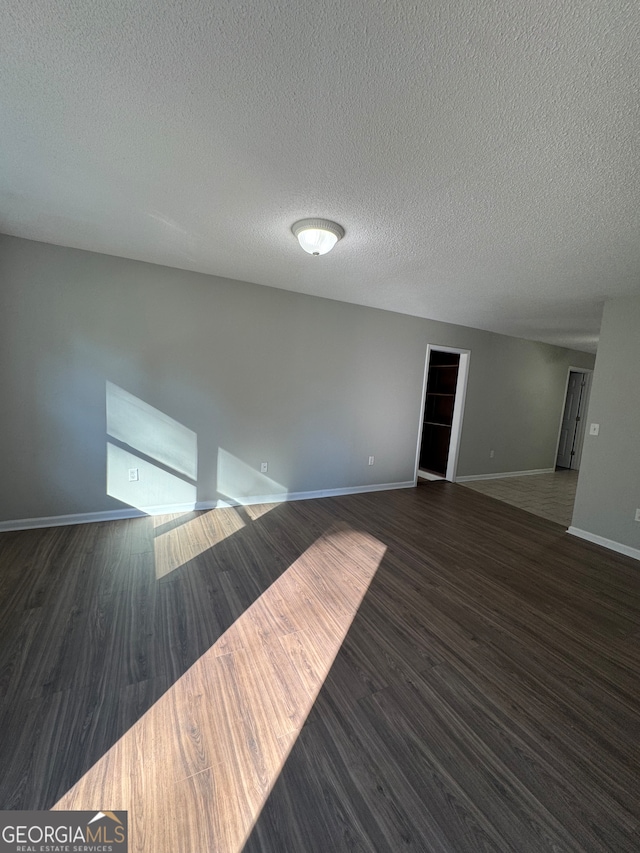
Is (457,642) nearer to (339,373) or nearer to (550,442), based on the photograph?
(339,373)

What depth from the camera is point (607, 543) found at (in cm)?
329

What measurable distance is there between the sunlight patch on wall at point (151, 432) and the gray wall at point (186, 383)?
1cm

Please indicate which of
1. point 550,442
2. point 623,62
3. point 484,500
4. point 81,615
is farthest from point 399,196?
point 550,442

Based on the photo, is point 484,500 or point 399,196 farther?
point 484,500

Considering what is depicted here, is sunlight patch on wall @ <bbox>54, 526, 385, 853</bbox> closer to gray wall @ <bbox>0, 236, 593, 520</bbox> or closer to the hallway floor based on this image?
gray wall @ <bbox>0, 236, 593, 520</bbox>

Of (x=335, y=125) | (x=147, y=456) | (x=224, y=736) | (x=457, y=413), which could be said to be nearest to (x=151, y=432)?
(x=147, y=456)

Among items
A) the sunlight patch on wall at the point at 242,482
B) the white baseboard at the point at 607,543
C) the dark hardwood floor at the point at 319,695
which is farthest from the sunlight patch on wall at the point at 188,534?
the white baseboard at the point at 607,543

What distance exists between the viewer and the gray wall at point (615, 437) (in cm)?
313

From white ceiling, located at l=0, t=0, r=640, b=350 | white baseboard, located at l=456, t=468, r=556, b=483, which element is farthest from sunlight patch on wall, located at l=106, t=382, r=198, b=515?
white baseboard, located at l=456, t=468, r=556, b=483

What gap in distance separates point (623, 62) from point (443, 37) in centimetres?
58

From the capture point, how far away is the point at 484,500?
15.0ft

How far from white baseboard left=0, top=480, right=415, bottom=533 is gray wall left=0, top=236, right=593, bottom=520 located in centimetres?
6

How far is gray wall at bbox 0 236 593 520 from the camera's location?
2.83 meters

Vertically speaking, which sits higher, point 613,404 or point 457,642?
point 613,404
